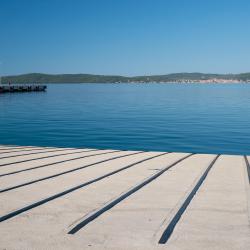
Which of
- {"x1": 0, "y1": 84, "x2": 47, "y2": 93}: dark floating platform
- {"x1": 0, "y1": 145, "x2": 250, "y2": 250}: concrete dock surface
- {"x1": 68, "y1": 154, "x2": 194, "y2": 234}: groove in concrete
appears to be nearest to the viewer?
{"x1": 0, "y1": 145, "x2": 250, "y2": 250}: concrete dock surface

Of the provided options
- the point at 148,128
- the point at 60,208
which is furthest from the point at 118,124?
the point at 60,208

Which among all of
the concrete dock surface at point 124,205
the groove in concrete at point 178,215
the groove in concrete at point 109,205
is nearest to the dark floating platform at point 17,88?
the concrete dock surface at point 124,205

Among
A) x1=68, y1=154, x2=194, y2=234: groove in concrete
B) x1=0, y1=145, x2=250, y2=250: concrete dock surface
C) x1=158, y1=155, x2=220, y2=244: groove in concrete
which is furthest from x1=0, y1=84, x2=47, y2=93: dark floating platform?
x1=158, y1=155, x2=220, y2=244: groove in concrete

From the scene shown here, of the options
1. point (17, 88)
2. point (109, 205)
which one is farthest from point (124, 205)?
point (17, 88)

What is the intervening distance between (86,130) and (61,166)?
65.9 ft

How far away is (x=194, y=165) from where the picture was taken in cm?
770

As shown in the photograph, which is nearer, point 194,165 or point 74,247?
point 74,247

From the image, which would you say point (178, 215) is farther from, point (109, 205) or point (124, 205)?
point (109, 205)

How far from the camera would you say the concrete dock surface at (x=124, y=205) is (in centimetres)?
355

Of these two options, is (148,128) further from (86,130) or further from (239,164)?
(239,164)

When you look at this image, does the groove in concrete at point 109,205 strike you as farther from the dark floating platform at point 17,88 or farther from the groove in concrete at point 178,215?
the dark floating platform at point 17,88

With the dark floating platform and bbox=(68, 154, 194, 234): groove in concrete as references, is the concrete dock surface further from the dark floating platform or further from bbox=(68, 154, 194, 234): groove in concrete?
the dark floating platform

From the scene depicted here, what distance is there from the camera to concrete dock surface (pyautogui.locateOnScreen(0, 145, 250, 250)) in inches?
140

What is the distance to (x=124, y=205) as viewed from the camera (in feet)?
15.3
